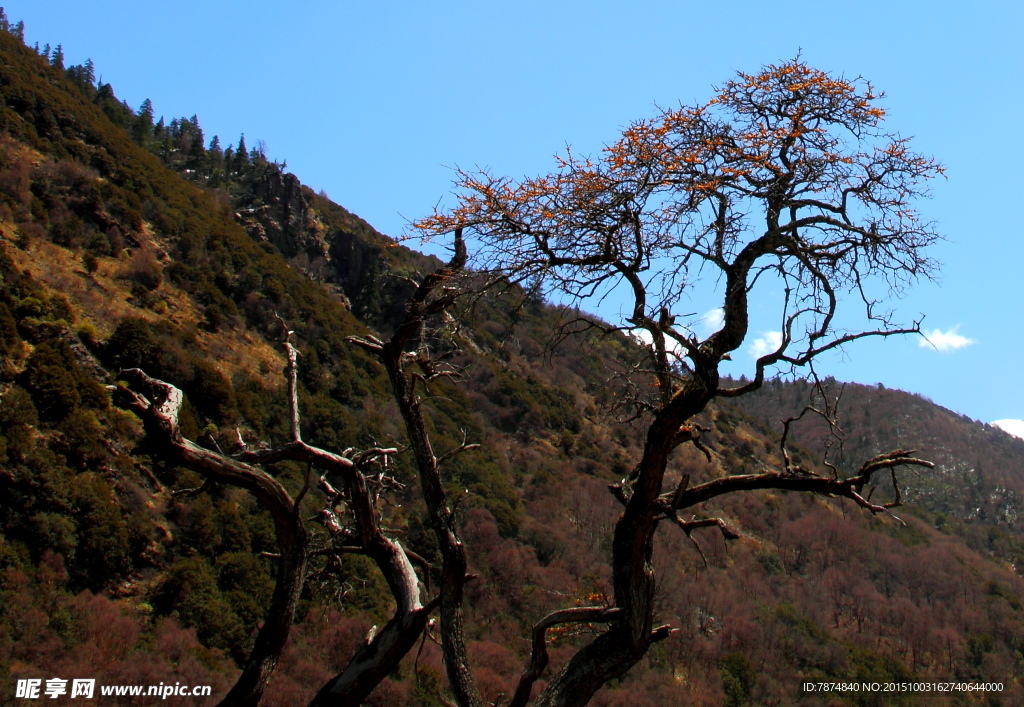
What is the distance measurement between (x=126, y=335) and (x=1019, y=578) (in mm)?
55074

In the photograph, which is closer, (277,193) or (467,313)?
(467,313)

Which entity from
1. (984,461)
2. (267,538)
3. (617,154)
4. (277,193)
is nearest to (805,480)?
(617,154)

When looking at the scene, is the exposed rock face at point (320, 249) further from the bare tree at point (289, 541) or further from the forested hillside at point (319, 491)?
the bare tree at point (289, 541)

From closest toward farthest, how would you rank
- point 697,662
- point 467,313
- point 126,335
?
point 467,313 < point 126,335 < point 697,662

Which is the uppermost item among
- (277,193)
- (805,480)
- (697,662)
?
(277,193)

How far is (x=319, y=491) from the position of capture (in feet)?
71.9

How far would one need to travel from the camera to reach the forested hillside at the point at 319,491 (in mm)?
15672

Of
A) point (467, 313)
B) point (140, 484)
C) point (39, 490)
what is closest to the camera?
point (467, 313)

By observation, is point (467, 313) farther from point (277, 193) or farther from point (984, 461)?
point (984, 461)

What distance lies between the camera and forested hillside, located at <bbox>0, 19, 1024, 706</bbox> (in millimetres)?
15672

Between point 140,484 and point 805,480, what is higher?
point 805,480

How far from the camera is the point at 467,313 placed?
4.80 m

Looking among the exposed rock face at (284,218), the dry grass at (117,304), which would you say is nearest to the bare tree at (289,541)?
the dry grass at (117,304)

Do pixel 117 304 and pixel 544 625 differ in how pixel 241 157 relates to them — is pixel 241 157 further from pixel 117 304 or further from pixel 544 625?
pixel 544 625
